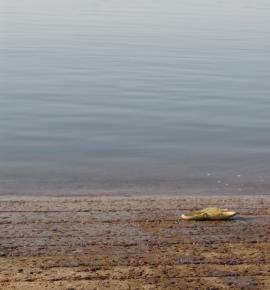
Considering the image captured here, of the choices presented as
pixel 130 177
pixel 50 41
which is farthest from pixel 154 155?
pixel 50 41

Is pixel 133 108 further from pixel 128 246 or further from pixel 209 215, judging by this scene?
pixel 128 246

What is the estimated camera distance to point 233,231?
9008 mm

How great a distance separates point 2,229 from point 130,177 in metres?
4.37

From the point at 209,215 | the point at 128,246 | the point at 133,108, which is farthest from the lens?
the point at 133,108

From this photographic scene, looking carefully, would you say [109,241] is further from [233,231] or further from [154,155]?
[154,155]

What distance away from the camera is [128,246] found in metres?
8.30

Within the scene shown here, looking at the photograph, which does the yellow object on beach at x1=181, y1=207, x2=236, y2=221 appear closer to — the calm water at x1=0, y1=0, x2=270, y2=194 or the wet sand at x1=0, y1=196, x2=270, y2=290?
the wet sand at x1=0, y1=196, x2=270, y2=290

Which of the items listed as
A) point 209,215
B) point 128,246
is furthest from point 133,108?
point 128,246

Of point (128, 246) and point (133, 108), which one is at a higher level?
point (133, 108)

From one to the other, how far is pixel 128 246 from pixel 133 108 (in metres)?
11.0

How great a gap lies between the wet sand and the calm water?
6.71 feet

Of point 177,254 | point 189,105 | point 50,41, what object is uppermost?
point 50,41

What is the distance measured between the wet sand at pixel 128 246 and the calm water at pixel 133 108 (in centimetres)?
205

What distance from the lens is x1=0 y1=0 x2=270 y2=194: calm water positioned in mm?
13141
